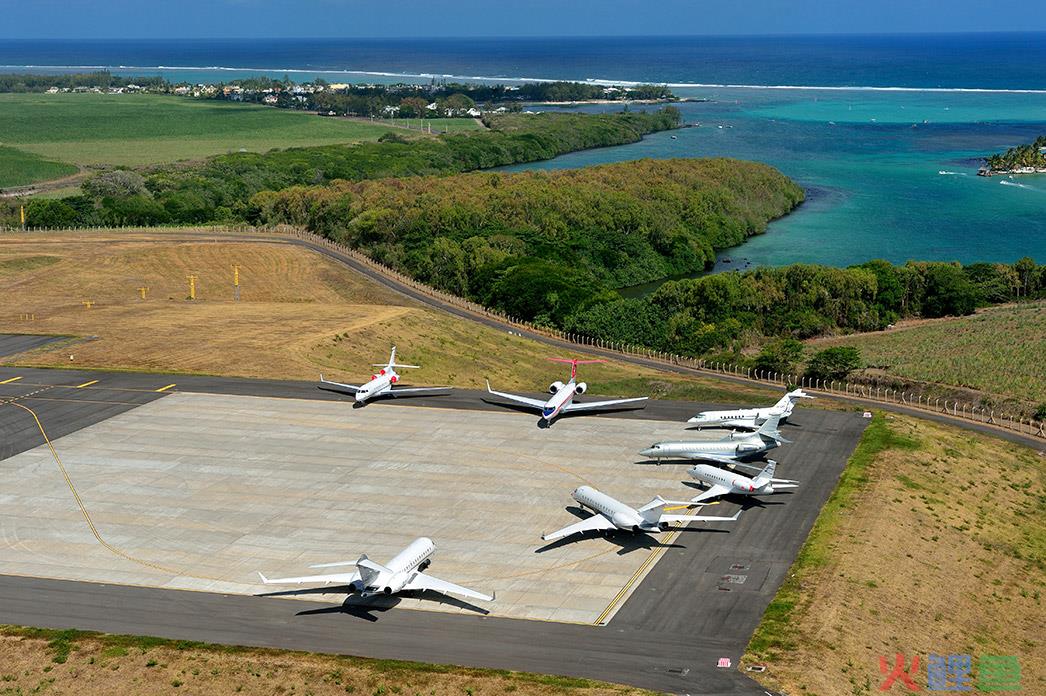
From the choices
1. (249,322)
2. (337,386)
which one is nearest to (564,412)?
(337,386)

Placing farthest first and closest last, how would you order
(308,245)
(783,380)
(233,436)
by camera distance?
1. (308,245)
2. (783,380)
3. (233,436)

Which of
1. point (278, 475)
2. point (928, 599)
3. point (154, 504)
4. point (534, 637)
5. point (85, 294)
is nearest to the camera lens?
point (534, 637)

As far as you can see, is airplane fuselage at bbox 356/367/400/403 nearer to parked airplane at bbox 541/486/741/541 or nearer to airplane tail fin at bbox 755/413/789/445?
parked airplane at bbox 541/486/741/541

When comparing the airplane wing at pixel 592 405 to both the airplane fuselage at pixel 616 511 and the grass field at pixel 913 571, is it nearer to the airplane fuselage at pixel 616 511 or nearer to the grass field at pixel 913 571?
the grass field at pixel 913 571

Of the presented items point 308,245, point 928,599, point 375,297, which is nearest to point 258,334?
point 375,297

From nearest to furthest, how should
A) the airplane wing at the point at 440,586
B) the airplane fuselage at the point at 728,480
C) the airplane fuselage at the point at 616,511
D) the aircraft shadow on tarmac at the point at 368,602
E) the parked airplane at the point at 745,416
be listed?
the airplane wing at the point at 440,586, the aircraft shadow on tarmac at the point at 368,602, the airplane fuselage at the point at 616,511, the airplane fuselage at the point at 728,480, the parked airplane at the point at 745,416

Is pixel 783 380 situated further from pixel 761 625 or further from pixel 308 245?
pixel 308 245

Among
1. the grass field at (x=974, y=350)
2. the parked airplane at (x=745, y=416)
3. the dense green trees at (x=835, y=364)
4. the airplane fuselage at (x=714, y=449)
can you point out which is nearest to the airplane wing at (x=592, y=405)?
the parked airplane at (x=745, y=416)
